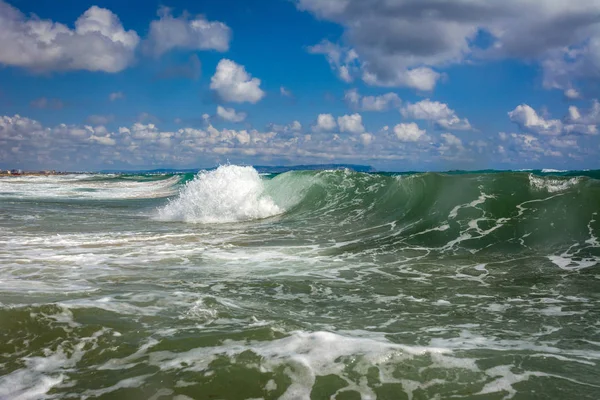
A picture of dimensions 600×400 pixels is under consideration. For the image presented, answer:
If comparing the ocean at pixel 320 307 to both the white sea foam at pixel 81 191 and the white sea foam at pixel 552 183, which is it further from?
the white sea foam at pixel 81 191

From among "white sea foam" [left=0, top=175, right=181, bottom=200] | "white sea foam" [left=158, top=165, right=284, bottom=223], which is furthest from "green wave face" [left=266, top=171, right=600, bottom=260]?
"white sea foam" [left=0, top=175, right=181, bottom=200]

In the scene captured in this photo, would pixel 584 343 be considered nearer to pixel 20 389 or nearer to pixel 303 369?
pixel 303 369

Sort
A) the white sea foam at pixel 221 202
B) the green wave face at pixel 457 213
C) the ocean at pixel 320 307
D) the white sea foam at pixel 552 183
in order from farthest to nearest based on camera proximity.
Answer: the white sea foam at pixel 221 202 < the white sea foam at pixel 552 183 < the green wave face at pixel 457 213 < the ocean at pixel 320 307

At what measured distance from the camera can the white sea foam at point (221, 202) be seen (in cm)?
2075

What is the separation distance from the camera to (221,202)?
2133 cm

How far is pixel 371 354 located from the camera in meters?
4.61

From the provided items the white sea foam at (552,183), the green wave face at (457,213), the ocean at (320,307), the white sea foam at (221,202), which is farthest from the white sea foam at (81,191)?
the white sea foam at (552,183)

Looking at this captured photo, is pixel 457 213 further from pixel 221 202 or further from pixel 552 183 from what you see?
pixel 221 202

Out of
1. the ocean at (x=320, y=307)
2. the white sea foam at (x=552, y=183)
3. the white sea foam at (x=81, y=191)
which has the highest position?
the white sea foam at (x=552, y=183)

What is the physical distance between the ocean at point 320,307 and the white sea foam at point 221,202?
16.5 feet

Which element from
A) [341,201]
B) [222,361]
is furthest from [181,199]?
[222,361]

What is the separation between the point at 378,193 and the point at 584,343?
15.9m

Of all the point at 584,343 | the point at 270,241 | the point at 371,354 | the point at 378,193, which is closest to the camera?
the point at 371,354

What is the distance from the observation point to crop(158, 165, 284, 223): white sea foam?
2075 centimetres
